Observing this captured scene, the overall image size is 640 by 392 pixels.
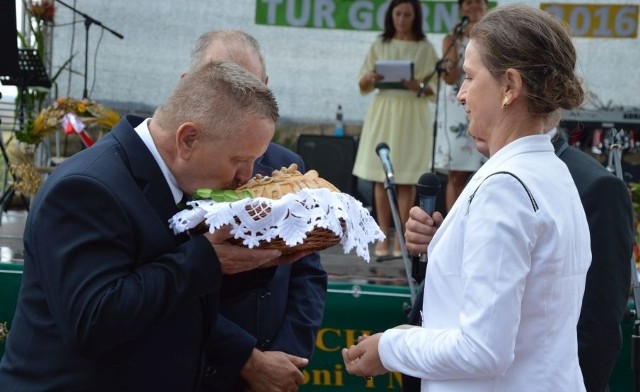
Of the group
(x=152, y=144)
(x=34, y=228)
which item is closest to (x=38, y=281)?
(x=34, y=228)

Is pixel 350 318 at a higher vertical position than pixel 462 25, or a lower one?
lower

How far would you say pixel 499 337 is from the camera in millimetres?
1758

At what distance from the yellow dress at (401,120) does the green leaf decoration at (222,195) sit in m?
4.83

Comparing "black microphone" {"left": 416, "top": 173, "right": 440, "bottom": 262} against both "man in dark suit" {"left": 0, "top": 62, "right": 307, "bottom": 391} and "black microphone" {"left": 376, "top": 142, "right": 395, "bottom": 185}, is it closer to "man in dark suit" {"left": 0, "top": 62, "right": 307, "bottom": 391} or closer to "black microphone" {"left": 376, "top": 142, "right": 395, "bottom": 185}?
"man in dark suit" {"left": 0, "top": 62, "right": 307, "bottom": 391}

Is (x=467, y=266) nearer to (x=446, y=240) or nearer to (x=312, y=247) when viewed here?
(x=446, y=240)

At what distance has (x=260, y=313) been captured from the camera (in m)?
2.66

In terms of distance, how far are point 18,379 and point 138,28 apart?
5.74 meters

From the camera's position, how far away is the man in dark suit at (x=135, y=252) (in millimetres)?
1883

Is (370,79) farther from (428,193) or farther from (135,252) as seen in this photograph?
(135,252)

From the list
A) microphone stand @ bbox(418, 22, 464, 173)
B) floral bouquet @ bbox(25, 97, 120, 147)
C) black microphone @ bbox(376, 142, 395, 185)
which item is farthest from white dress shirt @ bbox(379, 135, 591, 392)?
microphone stand @ bbox(418, 22, 464, 173)

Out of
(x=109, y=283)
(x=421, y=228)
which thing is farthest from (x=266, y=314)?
(x=109, y=283)

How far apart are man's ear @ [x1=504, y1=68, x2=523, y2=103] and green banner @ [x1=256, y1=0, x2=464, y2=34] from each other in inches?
221

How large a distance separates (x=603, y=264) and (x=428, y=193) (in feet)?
1.72

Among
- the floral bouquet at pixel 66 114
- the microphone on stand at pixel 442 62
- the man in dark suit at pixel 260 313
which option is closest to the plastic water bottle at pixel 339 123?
the microphone on stand at pixel 442 62
